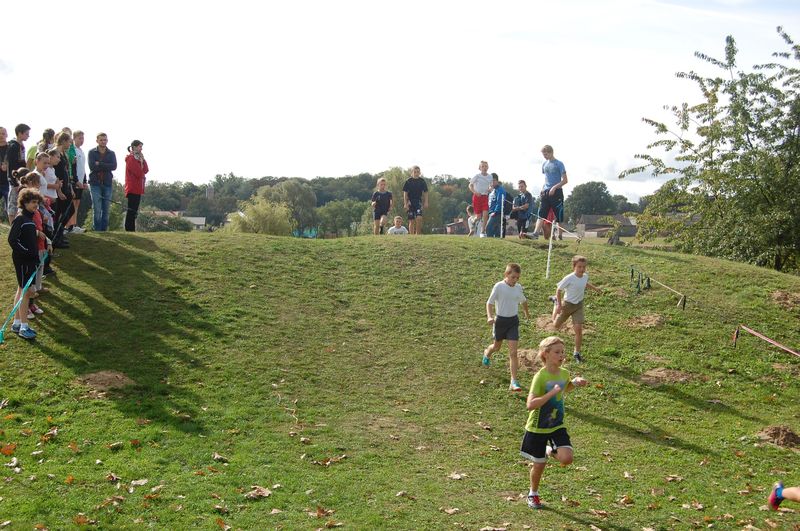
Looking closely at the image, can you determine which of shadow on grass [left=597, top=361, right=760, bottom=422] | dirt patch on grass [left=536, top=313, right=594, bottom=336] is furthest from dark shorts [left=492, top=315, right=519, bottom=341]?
dirt patch on grass [left=536, top=313, right=594, bottom=336]

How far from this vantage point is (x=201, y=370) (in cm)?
1202

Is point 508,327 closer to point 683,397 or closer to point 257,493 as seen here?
point 683,397

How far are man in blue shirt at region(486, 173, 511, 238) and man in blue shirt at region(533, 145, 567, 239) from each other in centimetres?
162

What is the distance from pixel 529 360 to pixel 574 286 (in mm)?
1706

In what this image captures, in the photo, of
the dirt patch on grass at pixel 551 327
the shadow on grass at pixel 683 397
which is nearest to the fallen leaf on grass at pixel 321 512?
the shadow on grass at pixel 683 397

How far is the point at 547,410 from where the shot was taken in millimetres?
7902

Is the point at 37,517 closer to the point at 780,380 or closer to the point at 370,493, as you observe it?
the point at 370,493

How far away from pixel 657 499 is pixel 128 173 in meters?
15.4

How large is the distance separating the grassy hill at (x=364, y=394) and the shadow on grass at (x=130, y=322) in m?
0.05

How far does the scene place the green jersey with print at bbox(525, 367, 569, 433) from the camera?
7871mm

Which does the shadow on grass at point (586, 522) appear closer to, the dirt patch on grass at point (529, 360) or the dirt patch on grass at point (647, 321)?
the dirt patch on grass at point (529, 360)

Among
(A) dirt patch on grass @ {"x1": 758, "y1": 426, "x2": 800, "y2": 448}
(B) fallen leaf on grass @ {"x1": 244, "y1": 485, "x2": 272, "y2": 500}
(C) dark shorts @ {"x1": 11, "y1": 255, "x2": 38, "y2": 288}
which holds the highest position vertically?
(C) dark shorts @ {"x1": 11, "y1": 255, "x2": 38, "y2": 288}

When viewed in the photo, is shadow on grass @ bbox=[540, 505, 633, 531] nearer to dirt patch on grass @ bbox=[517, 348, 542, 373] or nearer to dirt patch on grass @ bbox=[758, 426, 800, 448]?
dirt patch on grass @ bbox=[758, 426, 800, 448]

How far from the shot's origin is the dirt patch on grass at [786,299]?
54.9 ft
